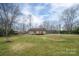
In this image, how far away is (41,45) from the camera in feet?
8.07

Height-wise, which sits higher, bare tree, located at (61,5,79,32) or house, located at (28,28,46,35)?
bare tree, located at (61,5,79,32)

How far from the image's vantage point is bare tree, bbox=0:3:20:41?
2.46m

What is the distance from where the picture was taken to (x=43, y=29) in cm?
248

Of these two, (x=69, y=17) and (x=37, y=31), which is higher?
(x=69, y=17)

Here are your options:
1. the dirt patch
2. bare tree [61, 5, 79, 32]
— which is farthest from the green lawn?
bare tree [61, 5, 79, 32]

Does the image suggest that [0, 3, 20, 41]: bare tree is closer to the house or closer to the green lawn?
the green lawn

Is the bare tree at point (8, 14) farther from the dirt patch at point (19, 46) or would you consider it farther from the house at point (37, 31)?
the house at point (37, 31)

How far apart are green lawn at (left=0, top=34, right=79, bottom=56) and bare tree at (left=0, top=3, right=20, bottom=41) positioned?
0.44 ft

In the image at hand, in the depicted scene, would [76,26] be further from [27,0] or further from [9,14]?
[9,14]

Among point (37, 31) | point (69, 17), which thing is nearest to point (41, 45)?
point (37, 31)

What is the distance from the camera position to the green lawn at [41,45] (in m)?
2.43

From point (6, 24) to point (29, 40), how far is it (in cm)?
36

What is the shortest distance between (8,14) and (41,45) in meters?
0.57

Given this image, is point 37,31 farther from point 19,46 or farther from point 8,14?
point 8,14
